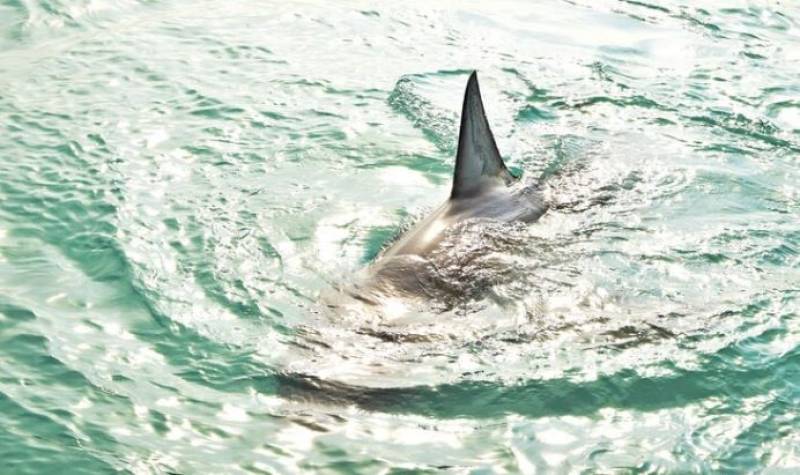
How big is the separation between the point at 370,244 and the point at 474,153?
82 cm

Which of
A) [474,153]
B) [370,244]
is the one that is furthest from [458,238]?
[474,153]

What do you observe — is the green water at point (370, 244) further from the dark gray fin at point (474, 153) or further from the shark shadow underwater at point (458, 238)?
the dark gray fin at point (474, 153)

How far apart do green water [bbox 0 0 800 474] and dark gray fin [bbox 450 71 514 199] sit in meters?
0.41

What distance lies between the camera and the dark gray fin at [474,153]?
653 centimetres

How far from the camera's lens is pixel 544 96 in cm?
885

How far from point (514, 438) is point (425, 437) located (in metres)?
0.37

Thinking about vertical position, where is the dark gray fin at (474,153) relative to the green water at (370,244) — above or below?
above

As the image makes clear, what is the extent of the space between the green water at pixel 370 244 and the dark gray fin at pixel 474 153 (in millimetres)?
413

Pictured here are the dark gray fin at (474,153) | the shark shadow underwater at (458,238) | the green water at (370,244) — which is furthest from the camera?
the dark gray fin at (474,153)

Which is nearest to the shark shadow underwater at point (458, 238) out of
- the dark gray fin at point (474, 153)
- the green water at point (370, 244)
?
the dark gray fin at point (474, 153)

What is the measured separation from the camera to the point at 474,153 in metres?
6.62

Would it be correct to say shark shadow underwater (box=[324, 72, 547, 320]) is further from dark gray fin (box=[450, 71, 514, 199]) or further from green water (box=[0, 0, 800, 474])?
green water (box=[0, 0, 800, 474])

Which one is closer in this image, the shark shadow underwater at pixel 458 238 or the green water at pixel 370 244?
the green water at pixel 370 244

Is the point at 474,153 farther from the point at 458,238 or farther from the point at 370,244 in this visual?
the point at 370,244
